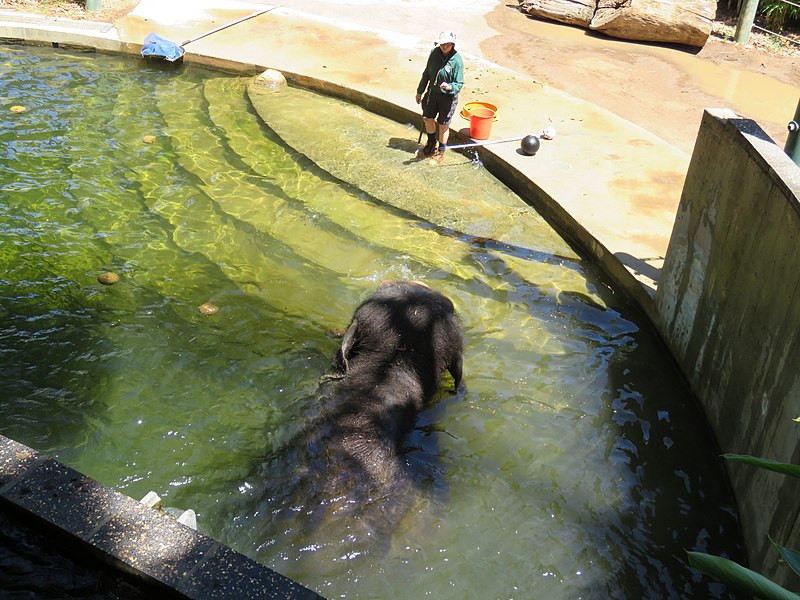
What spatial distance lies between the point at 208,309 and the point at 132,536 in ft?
13.3

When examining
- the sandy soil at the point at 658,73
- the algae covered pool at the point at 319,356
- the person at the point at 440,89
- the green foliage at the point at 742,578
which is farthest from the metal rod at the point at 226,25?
the green foliage at the point at 742,578

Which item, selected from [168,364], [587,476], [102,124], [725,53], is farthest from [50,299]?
[725,53]

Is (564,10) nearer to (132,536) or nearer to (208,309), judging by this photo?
(208,309)

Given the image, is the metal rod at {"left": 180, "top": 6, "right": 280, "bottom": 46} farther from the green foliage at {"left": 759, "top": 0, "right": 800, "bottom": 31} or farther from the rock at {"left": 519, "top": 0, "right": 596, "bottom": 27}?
the green foliage at {"left": 759, "top": 0, "right": 800, "bottom": 31}

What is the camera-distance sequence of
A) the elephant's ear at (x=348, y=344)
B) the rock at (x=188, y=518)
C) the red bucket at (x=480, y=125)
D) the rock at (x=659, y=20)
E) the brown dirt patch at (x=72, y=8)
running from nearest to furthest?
the rock at (x=188, y=518) < the elephant's ear at (x=348, y=344) < the red bucket at (x=480, y=125) < the brown dirt patch at (x=72, y=8) < the rock at (x=659, y=20)

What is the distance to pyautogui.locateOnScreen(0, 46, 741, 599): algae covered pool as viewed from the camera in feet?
17.3

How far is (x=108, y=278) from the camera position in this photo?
7750 mm

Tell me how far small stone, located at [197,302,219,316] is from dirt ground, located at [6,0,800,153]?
7465 mm

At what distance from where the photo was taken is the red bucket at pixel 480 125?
10.7m

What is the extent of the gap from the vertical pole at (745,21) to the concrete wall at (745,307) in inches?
413

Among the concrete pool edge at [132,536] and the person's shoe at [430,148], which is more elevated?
the person's shoe at [430,148]

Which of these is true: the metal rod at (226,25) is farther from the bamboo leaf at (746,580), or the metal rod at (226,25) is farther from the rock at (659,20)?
the bamboo leaf at (746,580)

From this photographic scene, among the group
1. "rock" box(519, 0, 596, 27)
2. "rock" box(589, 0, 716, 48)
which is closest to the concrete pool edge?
"rock" box(589, 0, 716, 48)

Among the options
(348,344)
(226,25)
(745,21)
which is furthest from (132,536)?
(745,21)
